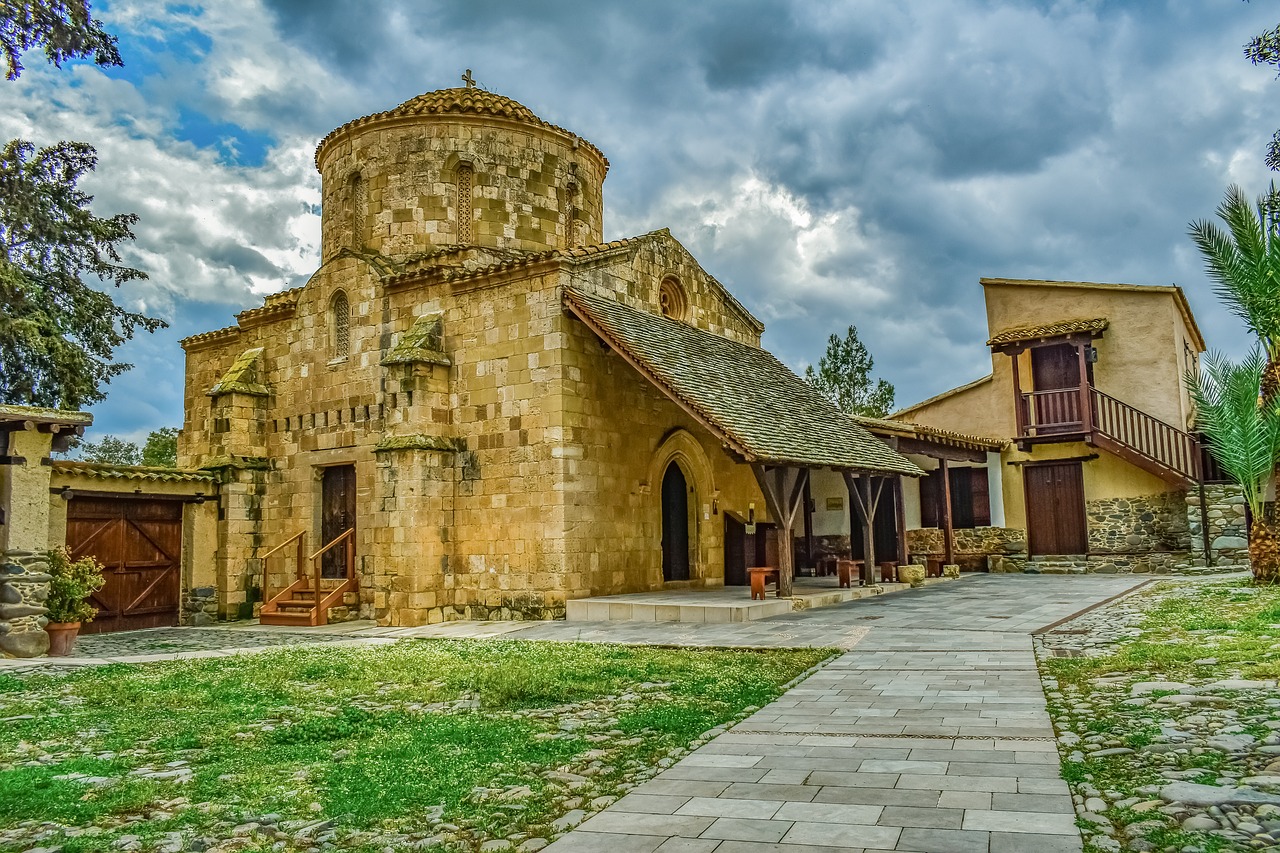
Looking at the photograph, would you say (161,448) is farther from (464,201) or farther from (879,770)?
(879,770)

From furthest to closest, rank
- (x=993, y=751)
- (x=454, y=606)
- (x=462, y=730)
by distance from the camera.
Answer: (x=454, y=606) < (x=462, y=730) < (x=993, y=751)

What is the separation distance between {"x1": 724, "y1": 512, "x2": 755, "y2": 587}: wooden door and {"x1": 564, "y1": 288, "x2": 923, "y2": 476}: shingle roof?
8.77 feet

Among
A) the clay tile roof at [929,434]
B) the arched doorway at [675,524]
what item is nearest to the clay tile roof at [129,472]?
the arched doorway at [675,524]

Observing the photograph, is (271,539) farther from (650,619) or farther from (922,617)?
(922,617)

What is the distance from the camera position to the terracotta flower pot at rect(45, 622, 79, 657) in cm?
1120

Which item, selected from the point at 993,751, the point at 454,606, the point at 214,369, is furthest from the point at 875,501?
the point at 214,369

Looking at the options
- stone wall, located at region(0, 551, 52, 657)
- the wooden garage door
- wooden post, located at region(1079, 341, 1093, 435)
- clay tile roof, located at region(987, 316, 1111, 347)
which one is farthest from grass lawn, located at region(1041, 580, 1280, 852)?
the wooden garage door

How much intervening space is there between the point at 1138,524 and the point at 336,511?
17.2 m

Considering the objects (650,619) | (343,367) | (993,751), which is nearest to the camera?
(993,751)

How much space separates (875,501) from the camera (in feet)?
57.0

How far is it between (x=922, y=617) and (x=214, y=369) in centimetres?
1550

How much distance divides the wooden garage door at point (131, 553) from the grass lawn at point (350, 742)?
5.71m

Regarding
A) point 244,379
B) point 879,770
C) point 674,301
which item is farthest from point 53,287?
point 879,770

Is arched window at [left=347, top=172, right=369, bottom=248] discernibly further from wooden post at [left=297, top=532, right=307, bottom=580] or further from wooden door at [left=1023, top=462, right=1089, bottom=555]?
wooden door at [left=1023, top=462, right=1089, bottom=555]
